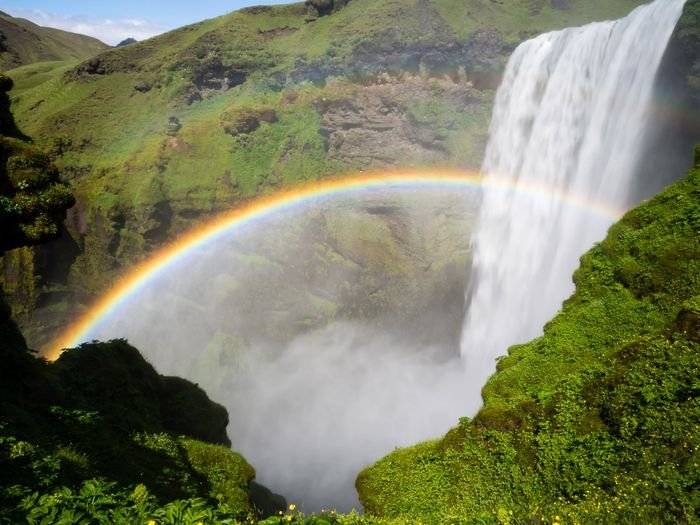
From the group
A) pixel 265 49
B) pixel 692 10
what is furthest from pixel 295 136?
pixel 692 10

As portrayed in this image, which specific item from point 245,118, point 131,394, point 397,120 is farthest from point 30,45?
point 131,394

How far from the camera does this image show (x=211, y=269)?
67.8 metres

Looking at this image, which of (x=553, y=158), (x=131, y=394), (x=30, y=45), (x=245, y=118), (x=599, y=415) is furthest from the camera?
(x=30, y=45)

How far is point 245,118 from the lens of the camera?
69688 millimetres

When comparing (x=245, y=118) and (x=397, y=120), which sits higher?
(x=397, y=120)

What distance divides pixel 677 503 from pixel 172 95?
8301 centimetres

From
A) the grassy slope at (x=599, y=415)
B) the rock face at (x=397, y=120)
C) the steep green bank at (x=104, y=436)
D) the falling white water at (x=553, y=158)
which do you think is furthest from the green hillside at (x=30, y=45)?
the grassy slope at (x=599, y=415)

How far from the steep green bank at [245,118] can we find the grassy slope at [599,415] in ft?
176

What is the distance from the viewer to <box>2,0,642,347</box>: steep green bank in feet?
202

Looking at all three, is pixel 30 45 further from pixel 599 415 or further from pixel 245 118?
pixel 599 415

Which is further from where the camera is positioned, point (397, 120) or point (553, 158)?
point (397, 120)

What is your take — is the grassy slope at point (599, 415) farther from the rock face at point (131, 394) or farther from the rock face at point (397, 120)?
the rock face at point (397, 120)

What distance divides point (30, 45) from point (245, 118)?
13751 centimetres

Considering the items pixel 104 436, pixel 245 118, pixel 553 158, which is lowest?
pixel 104 436
